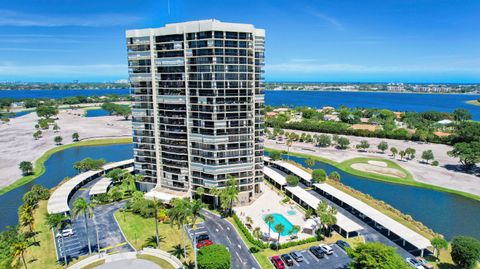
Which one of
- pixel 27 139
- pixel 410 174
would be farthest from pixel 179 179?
pixel 27 139

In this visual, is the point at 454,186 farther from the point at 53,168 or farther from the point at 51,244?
the point at 53,168

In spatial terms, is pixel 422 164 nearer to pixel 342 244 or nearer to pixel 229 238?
pixel 342 244

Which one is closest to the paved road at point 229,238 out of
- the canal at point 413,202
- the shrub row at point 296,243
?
the shrub row at point 296,243

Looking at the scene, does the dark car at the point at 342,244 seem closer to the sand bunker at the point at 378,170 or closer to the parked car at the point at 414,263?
the parked car at the point at 414,263

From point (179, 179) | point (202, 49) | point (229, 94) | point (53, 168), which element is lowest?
point (53, 168)

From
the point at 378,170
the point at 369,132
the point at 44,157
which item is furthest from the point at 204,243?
the point at 369,132
